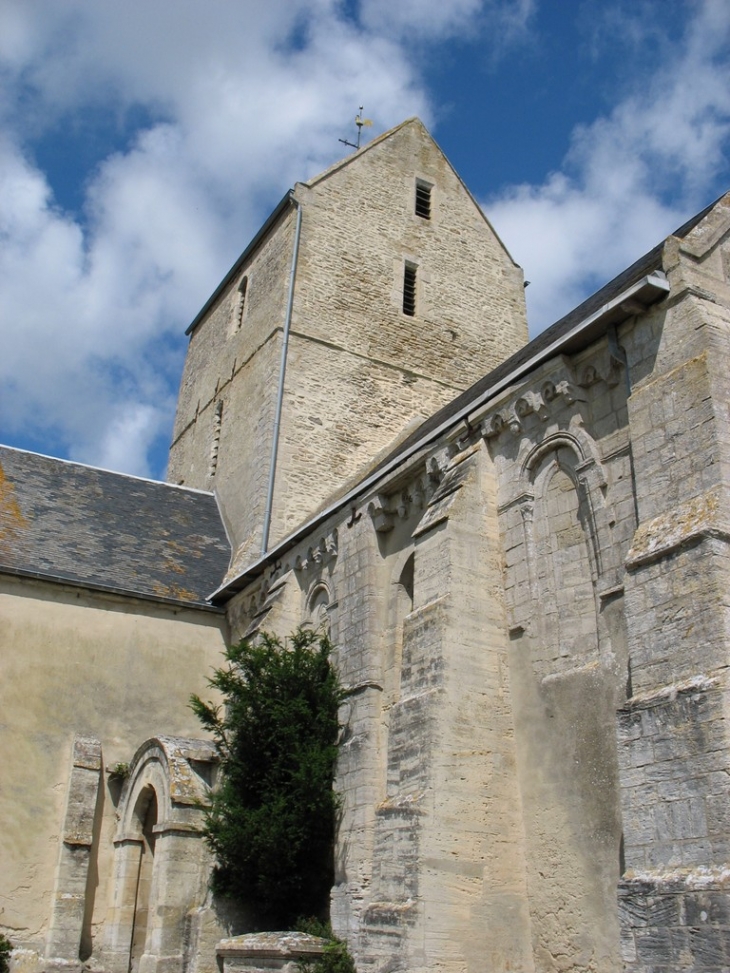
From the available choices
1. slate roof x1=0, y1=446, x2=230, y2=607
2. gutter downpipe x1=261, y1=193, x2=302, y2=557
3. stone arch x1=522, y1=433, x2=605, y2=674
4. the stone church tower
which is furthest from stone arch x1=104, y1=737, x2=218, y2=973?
stone arch x1=522, y1=433, x2=605, y2=674

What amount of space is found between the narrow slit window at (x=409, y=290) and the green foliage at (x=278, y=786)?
33.2ft

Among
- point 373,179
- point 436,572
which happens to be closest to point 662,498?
point 436,572

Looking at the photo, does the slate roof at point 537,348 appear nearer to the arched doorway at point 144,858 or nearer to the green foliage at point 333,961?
the arched doorway at point 144,858

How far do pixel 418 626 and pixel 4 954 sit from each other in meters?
6.96

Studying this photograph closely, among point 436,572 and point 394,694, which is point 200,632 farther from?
point 436,572

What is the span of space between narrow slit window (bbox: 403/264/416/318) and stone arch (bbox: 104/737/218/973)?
1053cm

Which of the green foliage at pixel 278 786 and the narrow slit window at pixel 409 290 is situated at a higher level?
the narrow slit window at pixel 409 290

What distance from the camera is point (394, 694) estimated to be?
10414 mm

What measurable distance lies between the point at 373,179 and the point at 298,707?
1327 centimetres

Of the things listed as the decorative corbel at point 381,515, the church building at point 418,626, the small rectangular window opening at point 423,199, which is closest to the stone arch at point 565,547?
the church building at point 418,626

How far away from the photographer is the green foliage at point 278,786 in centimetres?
1038

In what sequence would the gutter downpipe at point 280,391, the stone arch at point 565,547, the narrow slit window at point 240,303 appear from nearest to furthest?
the stone arch at point 565,547, the gutter downpipe at point 280,391, the narrow slit window at point 240,303

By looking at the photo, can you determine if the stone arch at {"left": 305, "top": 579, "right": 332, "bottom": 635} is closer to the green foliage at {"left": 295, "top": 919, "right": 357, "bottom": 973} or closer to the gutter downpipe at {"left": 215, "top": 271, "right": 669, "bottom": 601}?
the gutter downpipe at {"left": 215, "top": 271, "right": 669, "bottom": 601}

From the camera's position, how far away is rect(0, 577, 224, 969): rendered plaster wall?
12281 mm
